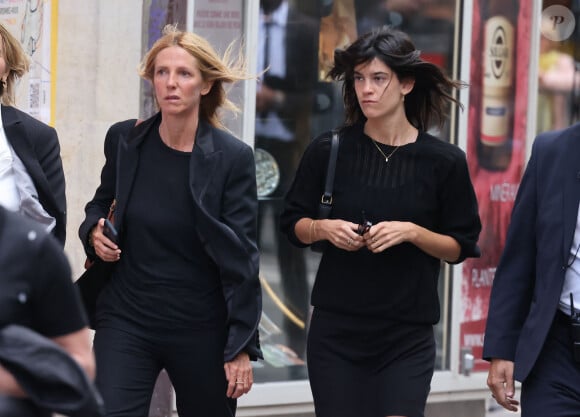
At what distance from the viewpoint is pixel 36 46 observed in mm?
7301

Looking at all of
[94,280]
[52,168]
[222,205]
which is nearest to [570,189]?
[222,205]

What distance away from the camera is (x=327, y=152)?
18.0 feet

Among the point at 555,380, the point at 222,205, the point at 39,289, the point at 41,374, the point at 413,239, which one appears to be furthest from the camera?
the point at 222,205

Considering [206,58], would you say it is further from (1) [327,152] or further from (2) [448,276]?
(2) [448,276]

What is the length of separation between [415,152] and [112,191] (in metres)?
1.20

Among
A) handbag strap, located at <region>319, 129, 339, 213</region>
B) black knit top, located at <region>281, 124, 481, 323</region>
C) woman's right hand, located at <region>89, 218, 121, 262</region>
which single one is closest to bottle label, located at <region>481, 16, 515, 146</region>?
black knit top, located at <region>281, 124, 481, 323</region>

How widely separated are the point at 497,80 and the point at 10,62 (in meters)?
3.92

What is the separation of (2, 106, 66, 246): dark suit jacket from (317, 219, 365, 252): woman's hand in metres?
1.07

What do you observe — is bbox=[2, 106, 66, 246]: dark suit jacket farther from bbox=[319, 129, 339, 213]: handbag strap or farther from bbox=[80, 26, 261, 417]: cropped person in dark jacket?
bbox=[319, 129, 339, 213]: handbag strap

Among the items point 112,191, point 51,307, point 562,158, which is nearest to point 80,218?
point 112,191

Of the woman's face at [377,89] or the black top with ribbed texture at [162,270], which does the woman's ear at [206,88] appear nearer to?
the black top with ribbed texture at [162,270]

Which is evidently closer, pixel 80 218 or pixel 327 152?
pixel 327 152

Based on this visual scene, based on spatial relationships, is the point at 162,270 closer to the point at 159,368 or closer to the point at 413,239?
the point at 159,368

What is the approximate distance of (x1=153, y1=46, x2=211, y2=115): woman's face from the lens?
541cm
